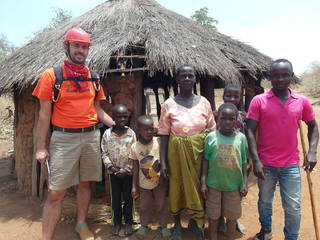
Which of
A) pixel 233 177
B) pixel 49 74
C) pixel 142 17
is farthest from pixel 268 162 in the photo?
pixel 142 17

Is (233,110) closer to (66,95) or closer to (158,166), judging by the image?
(158,166)

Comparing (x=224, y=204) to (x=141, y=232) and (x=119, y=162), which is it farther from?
(x=119, y=162)

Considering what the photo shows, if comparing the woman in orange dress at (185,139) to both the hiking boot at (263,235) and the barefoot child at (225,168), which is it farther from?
the hiking boot at (263,235)

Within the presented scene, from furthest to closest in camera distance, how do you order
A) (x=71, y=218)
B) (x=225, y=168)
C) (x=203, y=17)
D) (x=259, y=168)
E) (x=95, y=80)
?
1. (x=203, y=17)
2. (x=71, y=218)
3. (x=95, y=80)
4. (x=225, y=168)
5. (x=259, y=168)

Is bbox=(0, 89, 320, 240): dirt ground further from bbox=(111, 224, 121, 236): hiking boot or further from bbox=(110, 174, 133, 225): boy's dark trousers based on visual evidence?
bbox=(110, 174, 133, 225): boy's dark trousers

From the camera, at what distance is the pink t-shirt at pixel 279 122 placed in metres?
2.52

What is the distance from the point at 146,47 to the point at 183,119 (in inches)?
74.2

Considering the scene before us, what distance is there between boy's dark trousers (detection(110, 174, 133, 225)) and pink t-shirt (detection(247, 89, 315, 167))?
1.58m

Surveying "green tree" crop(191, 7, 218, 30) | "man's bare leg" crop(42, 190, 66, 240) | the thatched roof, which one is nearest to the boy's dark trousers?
"man's bare leg" crop(42, 190, 66, 240)

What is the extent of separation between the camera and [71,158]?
2.75 metres

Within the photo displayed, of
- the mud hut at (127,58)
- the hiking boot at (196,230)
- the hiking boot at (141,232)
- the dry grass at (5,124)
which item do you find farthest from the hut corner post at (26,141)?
the dry grass at (5,124)

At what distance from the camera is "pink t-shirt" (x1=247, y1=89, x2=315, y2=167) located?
Answer: 252 cm

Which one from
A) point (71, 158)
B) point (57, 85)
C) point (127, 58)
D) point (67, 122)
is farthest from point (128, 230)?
point (127, 58)

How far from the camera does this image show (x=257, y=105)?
259 centimetres
